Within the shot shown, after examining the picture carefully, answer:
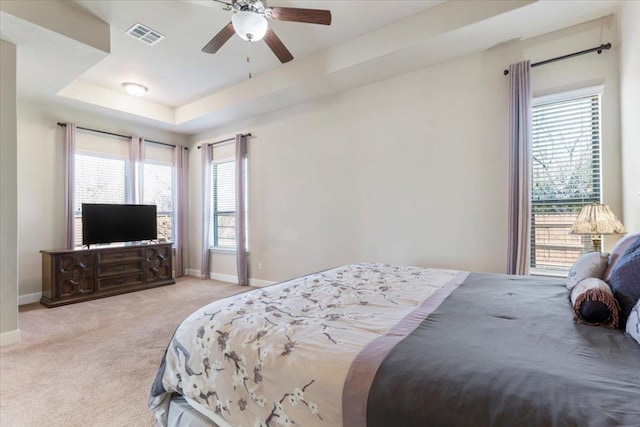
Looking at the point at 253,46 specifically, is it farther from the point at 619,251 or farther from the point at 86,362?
the point at 619,251

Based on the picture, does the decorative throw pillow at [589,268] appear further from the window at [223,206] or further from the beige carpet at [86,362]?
the window at [223,206]

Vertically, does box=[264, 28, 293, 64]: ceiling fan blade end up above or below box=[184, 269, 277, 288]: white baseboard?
above

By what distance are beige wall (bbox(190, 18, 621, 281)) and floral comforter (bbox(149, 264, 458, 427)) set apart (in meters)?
1.92

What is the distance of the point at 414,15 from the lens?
3.04 metres

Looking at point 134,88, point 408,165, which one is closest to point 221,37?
point 408,165

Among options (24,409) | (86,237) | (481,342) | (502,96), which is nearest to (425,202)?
(502,96)

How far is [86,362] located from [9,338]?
1.07 m

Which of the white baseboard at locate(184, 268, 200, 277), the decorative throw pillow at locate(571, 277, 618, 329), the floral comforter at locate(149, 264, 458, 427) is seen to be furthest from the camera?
the white baseboard at locate(184, 268, 200, 277)

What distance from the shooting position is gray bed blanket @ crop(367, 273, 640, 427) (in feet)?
2.33

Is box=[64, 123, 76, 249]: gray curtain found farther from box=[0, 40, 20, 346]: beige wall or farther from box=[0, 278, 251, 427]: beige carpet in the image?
box=[0, 40, 20, 346]: beige wall

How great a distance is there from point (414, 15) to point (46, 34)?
352 cm

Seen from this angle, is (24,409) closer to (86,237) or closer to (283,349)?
(283,349)

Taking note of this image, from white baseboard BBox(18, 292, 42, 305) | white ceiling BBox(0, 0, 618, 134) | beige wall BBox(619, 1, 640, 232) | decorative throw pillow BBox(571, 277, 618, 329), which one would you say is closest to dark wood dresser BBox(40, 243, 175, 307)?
white baseboard BBox(18, 292, 42, 305)

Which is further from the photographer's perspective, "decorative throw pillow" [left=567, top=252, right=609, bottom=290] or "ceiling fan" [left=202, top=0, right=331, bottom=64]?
"ceiling fan" [left=202, top=0, right=331, bottom=64]
